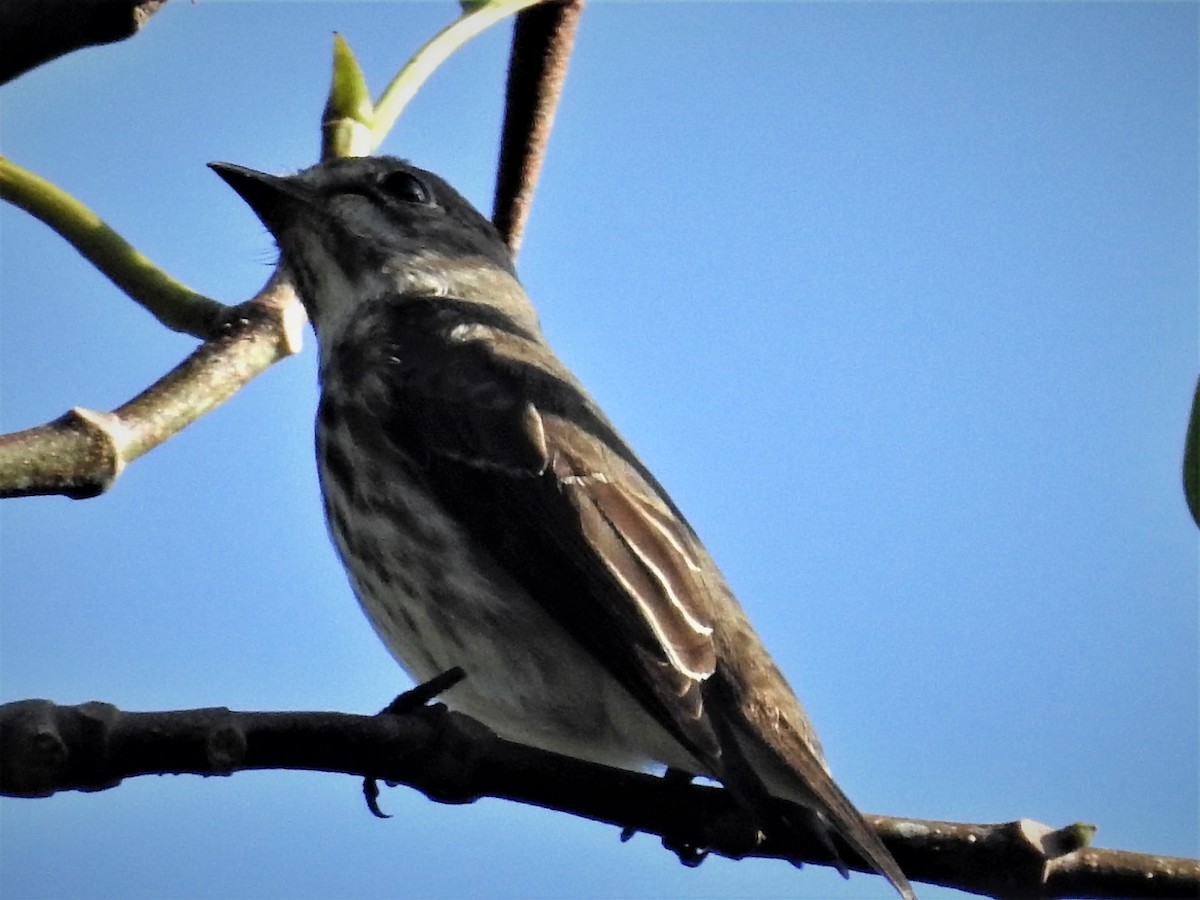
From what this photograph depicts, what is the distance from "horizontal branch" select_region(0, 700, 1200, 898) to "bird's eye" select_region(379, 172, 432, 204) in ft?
10.2

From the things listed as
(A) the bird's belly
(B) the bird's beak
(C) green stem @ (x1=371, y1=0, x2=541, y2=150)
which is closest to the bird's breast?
(A) the bird's belly

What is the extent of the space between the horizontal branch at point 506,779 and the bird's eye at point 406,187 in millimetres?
3111

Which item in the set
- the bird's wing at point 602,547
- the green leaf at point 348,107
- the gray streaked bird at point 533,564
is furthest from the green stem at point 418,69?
the bird's wing at point 602,547

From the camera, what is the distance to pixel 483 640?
4.12 meters

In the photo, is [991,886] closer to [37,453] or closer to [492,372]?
[37,453]

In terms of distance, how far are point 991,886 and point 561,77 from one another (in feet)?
8.05

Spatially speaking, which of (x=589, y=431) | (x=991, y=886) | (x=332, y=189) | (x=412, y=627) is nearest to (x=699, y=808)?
(x=991, y=886)

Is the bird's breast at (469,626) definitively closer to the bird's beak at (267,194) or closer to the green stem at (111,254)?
the green stem at (111,254)

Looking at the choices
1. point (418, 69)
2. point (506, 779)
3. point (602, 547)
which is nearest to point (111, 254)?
point (418, 69)

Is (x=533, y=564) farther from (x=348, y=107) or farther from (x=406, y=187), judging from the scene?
(x=406, y=187)

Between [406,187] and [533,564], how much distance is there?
2.26m

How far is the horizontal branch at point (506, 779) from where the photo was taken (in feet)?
7.96

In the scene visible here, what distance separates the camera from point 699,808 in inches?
129

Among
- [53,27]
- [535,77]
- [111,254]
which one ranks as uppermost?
[535,77]
